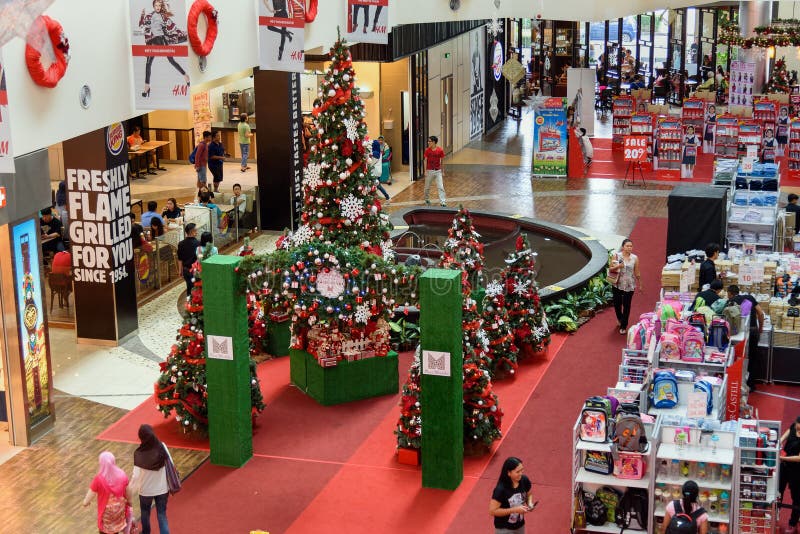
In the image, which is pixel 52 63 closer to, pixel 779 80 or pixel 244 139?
pixel 244 139

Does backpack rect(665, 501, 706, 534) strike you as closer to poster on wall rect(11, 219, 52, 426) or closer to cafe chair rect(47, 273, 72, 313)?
poster on wall rect(11, 219, 52, 426)

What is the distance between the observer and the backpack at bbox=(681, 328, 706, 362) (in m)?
11.4

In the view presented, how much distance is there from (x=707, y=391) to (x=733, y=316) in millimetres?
2216

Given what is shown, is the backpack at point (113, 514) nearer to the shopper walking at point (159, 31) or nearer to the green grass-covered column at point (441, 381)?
the green grass-covered column at point (441, 381)

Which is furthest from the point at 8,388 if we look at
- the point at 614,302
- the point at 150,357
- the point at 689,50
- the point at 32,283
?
the point at 689,50

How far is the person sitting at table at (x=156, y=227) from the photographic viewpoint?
17500 mm

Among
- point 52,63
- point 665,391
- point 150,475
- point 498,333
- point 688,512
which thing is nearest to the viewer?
point 688,512

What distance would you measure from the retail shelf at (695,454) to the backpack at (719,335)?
2.39 m

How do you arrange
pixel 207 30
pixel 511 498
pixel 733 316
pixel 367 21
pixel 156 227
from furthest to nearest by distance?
1. pixel 156 227
2. pixel 367 21
3. pixel 207 30
4. pixel 733 316
5. pixel 511 498

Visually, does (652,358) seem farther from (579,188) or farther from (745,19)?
(745,19)

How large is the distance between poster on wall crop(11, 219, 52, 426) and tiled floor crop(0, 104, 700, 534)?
1.43 feet

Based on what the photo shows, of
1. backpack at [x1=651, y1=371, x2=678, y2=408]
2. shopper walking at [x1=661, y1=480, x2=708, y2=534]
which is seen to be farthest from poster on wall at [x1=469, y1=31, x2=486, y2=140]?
shopper walking at [x1=661, y1=480, x2=708, y2=534]

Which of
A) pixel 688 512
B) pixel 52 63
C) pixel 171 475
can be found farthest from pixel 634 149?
pixel 171 475

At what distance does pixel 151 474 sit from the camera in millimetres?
9547
